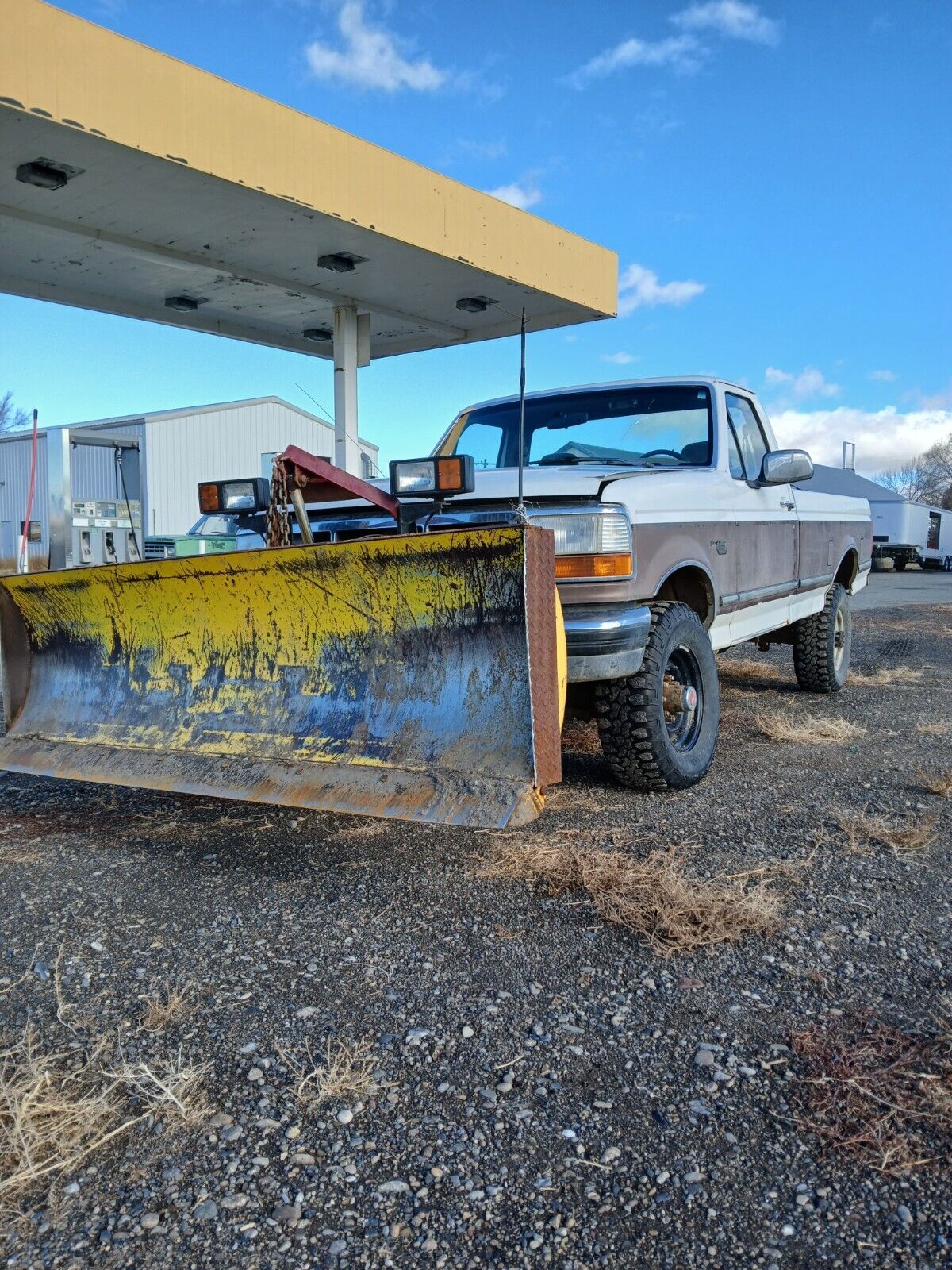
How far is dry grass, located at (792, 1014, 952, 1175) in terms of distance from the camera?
1.88 meters

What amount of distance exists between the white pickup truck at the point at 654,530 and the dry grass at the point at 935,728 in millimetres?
1061

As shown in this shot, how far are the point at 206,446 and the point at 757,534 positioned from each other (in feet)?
86.7

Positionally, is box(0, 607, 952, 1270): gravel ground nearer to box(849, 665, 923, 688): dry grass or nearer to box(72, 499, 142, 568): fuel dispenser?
box(72, 499, 142, 568): fuel dispenser

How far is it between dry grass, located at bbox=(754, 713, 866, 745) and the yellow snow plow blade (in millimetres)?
2905

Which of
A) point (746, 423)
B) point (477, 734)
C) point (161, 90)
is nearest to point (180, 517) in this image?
point (161, 90)

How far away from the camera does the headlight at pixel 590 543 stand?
153 inches

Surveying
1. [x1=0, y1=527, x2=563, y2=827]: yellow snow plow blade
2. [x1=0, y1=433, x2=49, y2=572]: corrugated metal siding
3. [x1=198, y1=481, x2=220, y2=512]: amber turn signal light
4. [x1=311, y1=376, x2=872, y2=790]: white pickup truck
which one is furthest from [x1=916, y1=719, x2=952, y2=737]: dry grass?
[x1=0, y1=433, x2=49, y2=572]: corrugated metal siding

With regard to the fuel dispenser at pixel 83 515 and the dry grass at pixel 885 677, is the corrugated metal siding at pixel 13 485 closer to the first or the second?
the fuel dispenser at pixel 83 515

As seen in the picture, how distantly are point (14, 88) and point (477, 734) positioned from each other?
208 inches

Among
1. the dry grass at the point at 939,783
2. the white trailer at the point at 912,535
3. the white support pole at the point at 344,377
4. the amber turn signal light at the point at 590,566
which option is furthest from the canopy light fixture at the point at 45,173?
the white trailer at the point at 912,535

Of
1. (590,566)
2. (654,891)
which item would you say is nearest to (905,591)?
(590,566)

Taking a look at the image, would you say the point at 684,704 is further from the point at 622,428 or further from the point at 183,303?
the point at 183,303

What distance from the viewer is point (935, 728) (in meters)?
5.93

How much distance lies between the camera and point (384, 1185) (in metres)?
1.82
